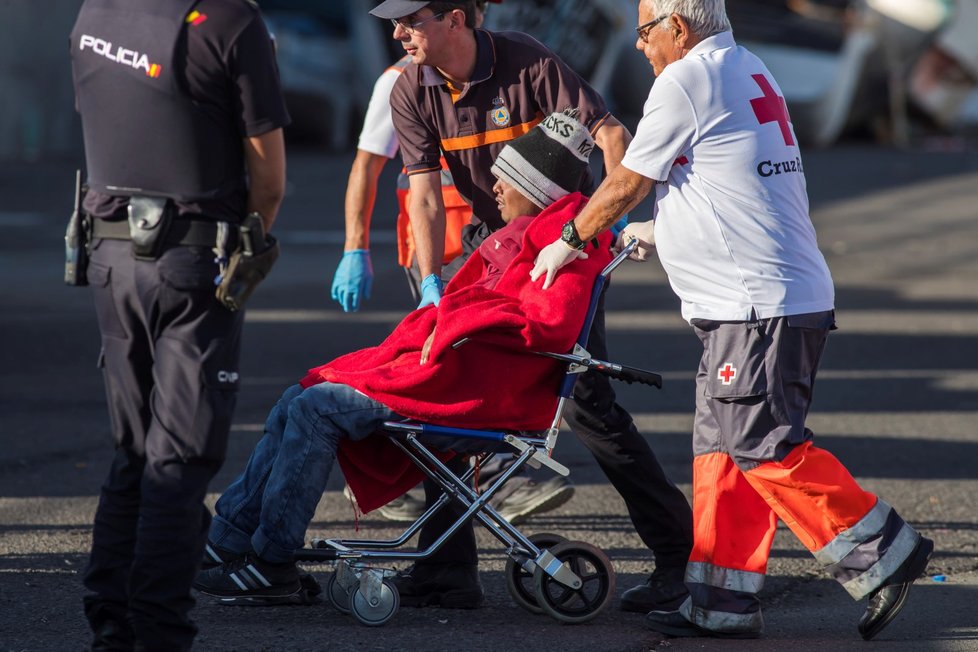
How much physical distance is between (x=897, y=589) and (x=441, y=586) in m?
1.35

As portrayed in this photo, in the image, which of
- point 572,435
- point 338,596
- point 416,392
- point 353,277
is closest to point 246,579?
point 338,596

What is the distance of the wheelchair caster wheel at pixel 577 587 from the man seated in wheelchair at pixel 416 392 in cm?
41

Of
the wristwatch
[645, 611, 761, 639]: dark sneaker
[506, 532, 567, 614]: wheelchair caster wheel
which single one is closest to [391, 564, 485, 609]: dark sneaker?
[506, 532, 567, 614]: wheelchair caster wheel

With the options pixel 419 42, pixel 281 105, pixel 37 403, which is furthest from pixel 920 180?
pixel 281 105

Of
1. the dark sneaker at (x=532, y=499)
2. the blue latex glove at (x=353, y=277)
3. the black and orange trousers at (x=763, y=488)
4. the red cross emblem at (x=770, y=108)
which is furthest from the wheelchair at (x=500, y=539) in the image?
the blue latex glove at (x=353, y=277)

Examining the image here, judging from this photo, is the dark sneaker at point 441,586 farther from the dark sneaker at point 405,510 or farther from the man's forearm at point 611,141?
the man's forearm at point 611,141

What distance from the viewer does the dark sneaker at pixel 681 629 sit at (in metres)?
4.13

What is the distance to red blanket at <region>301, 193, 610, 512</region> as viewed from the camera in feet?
13.4

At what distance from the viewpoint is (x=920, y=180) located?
1759 centimetres

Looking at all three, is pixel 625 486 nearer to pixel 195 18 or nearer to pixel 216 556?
pixel 216 556

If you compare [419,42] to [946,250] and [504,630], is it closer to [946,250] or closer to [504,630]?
[504,630]

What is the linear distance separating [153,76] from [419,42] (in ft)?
4.34

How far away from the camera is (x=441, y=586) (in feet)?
14.5

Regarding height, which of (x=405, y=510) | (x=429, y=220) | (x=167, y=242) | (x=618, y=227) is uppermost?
(x=167, y=242)
